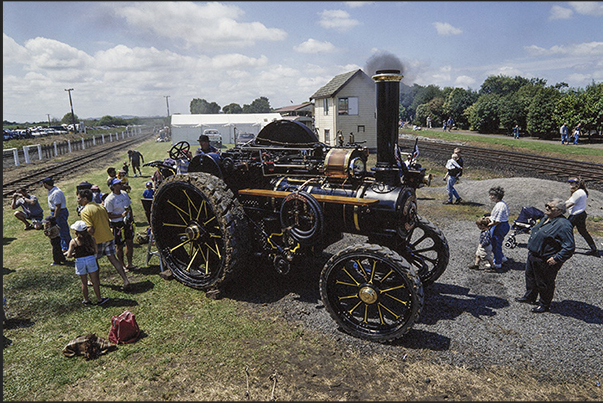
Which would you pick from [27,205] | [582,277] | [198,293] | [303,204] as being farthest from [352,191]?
[27,205]

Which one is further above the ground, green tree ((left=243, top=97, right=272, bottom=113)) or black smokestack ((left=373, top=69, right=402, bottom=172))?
green tree ((left=243, top=97, right=272, bottom=113))

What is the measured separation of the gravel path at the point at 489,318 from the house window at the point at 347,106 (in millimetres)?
25502

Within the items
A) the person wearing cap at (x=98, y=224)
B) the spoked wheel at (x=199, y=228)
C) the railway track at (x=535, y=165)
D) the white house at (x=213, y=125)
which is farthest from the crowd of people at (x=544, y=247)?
the white house at (x=213, y=125)

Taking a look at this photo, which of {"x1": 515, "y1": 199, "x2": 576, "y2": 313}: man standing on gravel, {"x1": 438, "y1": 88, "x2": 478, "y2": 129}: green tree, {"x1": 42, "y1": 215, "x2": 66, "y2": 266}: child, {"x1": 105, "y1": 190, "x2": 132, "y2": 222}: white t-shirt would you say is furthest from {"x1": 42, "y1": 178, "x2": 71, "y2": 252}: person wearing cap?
{"x1": 438, "y1": 88, "x2": 478, "y2": 129}: green tree

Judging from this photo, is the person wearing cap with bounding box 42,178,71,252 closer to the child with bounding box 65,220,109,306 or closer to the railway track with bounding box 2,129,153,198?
the child with bounding box 65,220,109,306

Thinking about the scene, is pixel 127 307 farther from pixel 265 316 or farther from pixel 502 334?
pixel 502 334

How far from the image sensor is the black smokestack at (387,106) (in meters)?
5.15

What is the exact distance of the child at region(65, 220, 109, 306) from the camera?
19.5 feet

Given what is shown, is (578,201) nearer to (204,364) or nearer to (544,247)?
(544,247)

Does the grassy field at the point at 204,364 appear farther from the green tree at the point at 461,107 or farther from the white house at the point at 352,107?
the green tree at the point at 461,107

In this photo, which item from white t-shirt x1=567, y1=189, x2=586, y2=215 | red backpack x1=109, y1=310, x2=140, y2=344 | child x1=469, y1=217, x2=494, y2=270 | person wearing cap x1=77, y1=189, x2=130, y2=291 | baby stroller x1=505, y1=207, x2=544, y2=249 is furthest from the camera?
baby stroller x1=505, y1=207, x2=544, y2=249

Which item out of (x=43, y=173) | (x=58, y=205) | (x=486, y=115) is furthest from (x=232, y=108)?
(x=58, y=205)

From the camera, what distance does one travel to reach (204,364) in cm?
465

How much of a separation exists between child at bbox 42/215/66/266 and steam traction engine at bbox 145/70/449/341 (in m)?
2.37
